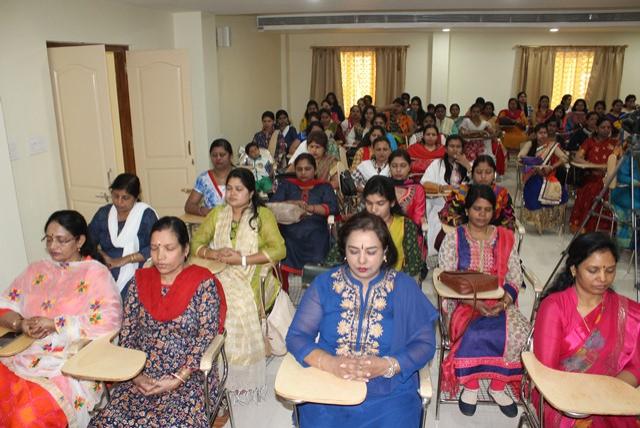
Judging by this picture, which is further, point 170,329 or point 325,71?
point 325,71

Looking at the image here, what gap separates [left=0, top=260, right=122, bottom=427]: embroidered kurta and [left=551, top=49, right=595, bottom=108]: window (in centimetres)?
1239

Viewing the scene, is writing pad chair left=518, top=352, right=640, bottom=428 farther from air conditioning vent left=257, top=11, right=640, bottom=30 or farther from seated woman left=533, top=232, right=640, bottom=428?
air conditioning vent left=257, top=11, right=640, bottom=30

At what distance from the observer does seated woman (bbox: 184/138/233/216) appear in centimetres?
427

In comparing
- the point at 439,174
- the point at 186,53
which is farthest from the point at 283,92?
the point at 439,174

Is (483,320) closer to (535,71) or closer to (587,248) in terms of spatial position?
(587,248)

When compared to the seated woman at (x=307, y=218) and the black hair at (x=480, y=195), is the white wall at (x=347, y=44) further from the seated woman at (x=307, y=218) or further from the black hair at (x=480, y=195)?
the black hair at (x=480, y=195)

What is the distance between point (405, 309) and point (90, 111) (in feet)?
11.8

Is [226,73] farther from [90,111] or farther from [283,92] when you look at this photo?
[283,92]

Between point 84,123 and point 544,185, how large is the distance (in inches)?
187

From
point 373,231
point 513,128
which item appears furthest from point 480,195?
point 513,128

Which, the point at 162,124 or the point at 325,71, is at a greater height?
the point at 325,71

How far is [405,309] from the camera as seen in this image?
220cm

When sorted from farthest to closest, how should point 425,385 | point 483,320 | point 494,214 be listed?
1. point 494,214
2. point 483,320
3. point 425,385

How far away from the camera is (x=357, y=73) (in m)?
12.3
